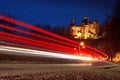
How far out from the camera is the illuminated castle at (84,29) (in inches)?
6289

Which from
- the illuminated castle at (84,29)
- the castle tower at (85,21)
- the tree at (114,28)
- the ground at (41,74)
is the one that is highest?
the castle tower at (85,21)

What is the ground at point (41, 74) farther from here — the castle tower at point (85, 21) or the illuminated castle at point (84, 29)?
the castle tower at point (85, 21)

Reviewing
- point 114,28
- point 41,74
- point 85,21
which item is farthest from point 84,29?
point 41,74

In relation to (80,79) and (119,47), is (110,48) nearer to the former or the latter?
(119,47)

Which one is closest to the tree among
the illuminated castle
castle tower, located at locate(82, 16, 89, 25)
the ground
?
the ground

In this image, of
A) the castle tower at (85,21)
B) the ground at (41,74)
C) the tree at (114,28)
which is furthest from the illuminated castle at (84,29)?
the ground at (41,74)

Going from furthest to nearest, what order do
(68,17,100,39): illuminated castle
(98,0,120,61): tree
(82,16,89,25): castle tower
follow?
(82,16,89,25): castle tower < (68,17,100,39): illuminated castle < (98,0,120,61): tree

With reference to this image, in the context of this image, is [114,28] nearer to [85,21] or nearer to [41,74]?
[41,74]

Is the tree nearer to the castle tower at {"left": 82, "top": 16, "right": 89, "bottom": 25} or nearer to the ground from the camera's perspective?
the ground

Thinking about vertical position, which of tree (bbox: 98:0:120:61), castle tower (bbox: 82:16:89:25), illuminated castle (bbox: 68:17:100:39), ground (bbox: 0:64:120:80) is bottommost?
ground (bbox: 0:64:120:80)

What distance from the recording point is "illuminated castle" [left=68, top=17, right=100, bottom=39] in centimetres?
15975

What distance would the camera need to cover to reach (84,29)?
557 ft

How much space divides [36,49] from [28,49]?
967 mm

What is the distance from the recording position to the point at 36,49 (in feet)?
65.0
